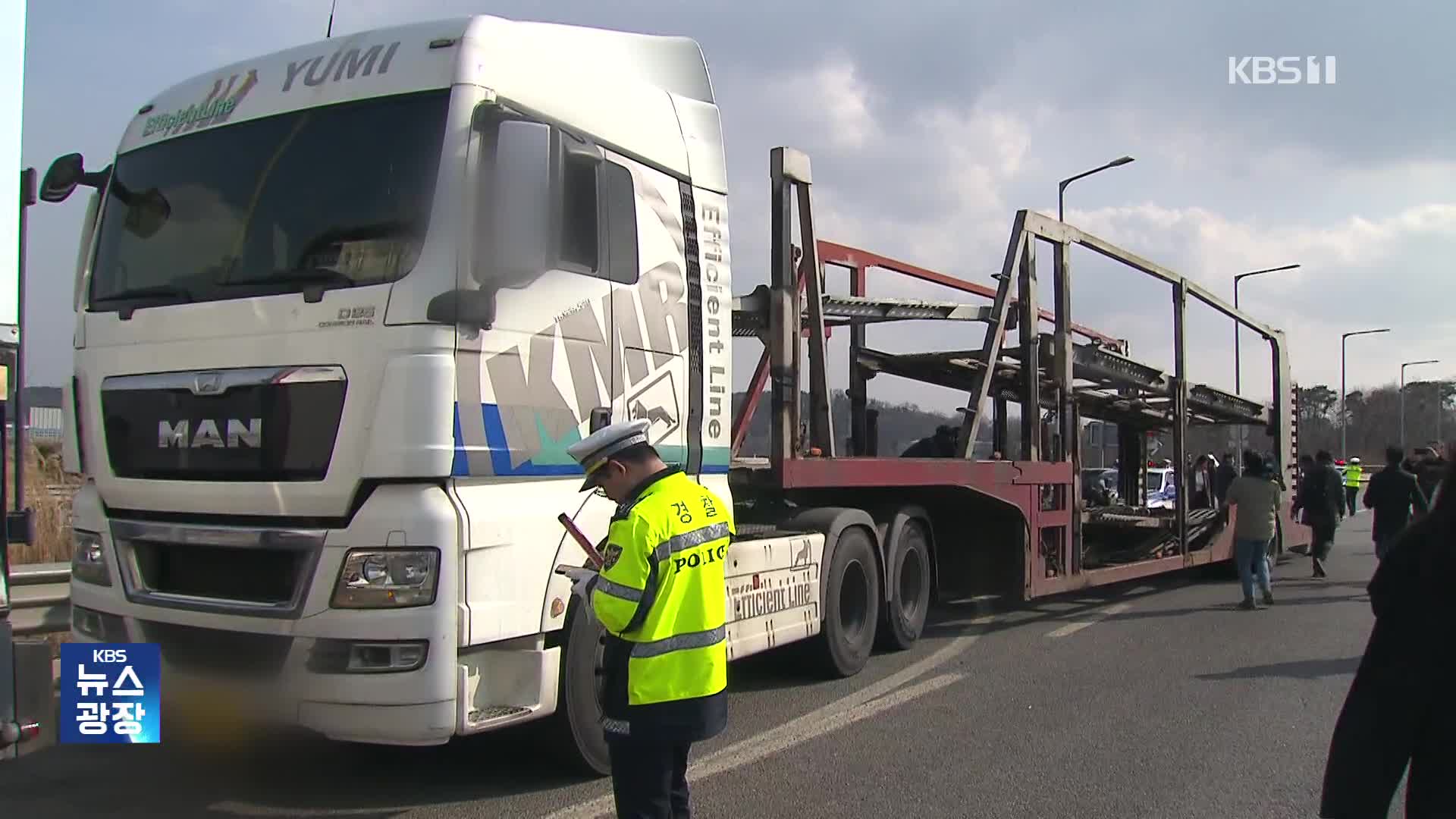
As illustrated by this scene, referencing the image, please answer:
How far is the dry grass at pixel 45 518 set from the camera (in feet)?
24.8

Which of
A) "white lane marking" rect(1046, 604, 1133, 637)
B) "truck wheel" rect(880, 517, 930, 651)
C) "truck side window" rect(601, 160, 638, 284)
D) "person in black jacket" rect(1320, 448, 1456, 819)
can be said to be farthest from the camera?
"white lane marking" rect(1046, 604, 1133, 637)

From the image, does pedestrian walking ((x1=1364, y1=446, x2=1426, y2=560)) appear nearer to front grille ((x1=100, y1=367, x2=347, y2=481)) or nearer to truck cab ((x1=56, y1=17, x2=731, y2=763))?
truck cab ((x1=56, y1=17, x2=731, y2=763))

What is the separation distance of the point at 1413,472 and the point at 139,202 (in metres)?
12.8

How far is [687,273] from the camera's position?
18.2 ft

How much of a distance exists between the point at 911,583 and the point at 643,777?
5.41m

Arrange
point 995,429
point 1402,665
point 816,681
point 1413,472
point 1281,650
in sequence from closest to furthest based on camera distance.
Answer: point 1402,665
point 816,681
point 1281,650
point 995,429
point 1413,472

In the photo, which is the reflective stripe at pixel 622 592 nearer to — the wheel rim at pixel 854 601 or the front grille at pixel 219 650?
the front grille at pixel 219 650

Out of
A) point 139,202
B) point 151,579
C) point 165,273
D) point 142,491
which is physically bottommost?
point 151,579

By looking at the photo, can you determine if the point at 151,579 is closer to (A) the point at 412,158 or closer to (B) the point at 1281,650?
Answer: (A) the point at 412,158

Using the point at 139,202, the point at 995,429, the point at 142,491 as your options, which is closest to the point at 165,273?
the point at 139,202

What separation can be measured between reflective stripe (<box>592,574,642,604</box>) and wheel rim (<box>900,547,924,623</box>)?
17.2ft

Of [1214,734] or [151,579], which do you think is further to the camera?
[1214,734]

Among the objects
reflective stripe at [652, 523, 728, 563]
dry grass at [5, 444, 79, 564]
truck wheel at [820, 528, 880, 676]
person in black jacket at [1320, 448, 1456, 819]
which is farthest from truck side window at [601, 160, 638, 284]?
dry grass at [5, 444, 79, 564]

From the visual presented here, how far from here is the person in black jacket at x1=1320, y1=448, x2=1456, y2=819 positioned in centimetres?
212
